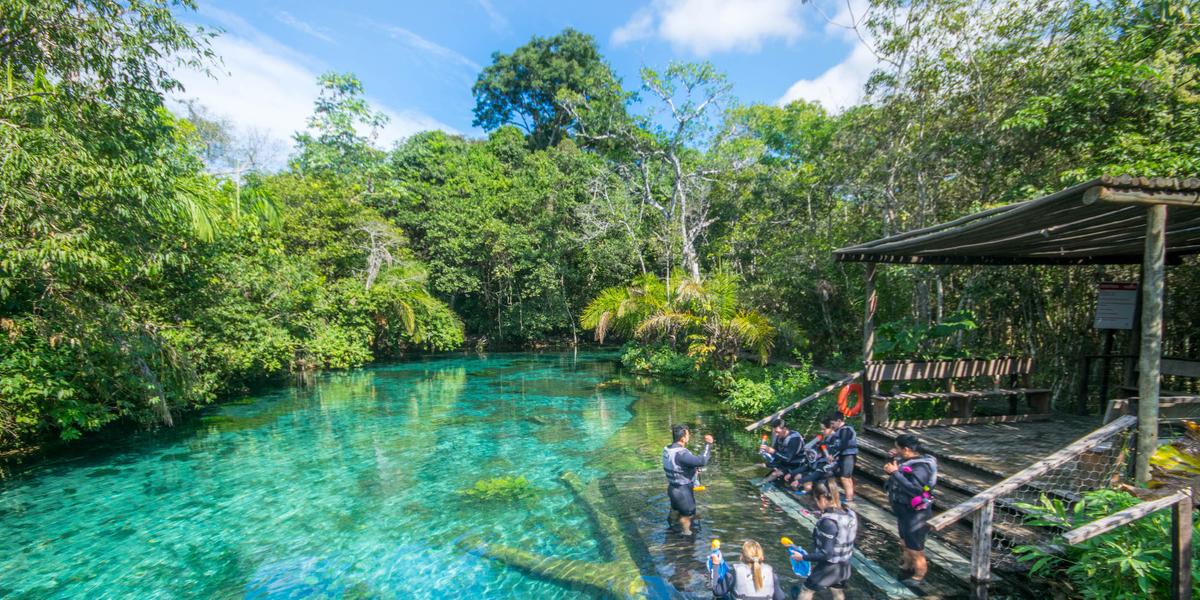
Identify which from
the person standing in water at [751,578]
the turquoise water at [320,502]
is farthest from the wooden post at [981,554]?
the turquoise water at [320,502]

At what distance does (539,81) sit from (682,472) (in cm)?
4026

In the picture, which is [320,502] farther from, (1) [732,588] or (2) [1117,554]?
(2) [1117,554]

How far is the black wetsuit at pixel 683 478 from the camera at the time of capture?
20.6ft

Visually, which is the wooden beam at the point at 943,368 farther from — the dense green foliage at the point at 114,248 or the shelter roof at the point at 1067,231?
the dense green foliage at the point at 114,248

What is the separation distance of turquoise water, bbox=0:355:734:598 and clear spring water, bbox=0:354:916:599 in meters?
0.03

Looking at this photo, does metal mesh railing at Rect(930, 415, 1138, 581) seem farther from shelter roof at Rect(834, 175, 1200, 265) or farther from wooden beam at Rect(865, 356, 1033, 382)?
wooden beam at Rect(865, 356, 1033, 382)

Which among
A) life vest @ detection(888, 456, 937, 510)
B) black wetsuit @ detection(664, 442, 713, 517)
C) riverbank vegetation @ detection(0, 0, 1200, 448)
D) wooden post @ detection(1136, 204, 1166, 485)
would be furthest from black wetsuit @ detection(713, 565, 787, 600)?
riverbank vegetation @ detection(0, 0, 1200, 448)

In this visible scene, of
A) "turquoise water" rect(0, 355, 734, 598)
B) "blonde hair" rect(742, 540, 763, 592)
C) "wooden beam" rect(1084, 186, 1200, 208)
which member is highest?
"wooden beam" rect(1084, 186, 1200, 208)

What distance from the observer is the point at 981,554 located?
4.70 metres

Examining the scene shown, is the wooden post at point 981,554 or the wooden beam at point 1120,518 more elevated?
the wooden beam at point 1120,518

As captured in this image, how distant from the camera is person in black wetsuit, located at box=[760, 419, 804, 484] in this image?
7613 mm

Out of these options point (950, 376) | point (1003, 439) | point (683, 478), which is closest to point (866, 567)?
point (683, 478)

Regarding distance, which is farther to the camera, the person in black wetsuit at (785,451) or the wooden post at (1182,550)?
the person in black wetsuit at (785,451)

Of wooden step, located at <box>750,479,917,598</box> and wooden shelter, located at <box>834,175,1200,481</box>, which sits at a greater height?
wooden shelter, located at <box>834,175,1200,481</box>
